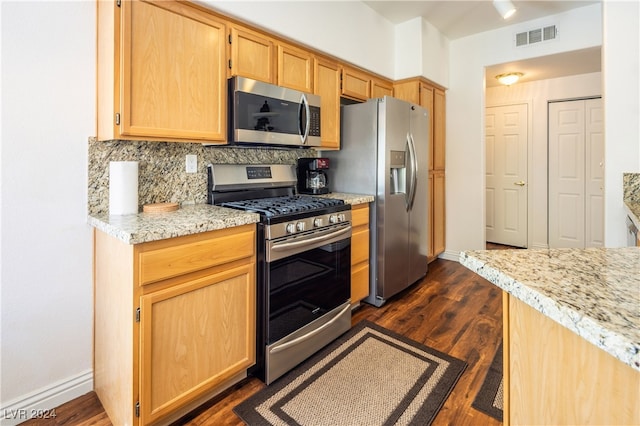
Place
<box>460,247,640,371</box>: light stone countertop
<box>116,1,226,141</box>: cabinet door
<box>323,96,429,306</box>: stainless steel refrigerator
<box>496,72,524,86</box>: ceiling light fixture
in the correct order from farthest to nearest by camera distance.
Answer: <box>496,72,524,86</box>: ceiling light fixture < <box>323,96,429,306</box>: stainless steel refrigerator < <box>116,1,226,141</box>: cabinet door < <box>460,247,640,371</box>: light stone countertop

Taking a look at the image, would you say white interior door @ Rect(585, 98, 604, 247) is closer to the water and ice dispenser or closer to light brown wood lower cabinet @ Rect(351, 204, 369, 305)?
the water and ice dispenser

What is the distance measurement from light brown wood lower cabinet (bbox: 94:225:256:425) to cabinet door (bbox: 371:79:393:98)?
228 centimetres

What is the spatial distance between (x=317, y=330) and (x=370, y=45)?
2638 mm

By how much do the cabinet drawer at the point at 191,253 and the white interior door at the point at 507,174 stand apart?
4.42m

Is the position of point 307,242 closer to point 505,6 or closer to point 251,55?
point 251,55

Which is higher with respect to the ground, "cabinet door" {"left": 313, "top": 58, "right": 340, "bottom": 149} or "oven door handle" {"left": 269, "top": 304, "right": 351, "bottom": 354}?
"cabinet door" {"left": 313, "top": 58, "right": 340, "bottom": 149}

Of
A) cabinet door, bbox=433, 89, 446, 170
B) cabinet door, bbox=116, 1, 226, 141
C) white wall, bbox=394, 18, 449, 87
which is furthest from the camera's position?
cabinet door, bbox=433, 89, 446, 170

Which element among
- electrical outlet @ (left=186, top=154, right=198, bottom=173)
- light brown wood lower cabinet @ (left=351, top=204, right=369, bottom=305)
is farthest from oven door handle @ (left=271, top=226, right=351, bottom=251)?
electrical outlet @ (left=186, top=154, right=198, bottom=173)

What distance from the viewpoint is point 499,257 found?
2.95ft

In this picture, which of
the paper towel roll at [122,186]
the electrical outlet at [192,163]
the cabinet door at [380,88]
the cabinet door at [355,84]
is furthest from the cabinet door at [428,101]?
the paper towel roll at [122,186]

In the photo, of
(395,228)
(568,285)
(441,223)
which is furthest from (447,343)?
(441,223)

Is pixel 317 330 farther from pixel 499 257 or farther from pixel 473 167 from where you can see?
pixel 473 167

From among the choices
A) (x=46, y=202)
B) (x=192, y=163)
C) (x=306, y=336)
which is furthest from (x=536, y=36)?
(x=46, y=202)

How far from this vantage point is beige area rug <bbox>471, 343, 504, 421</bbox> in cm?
162
